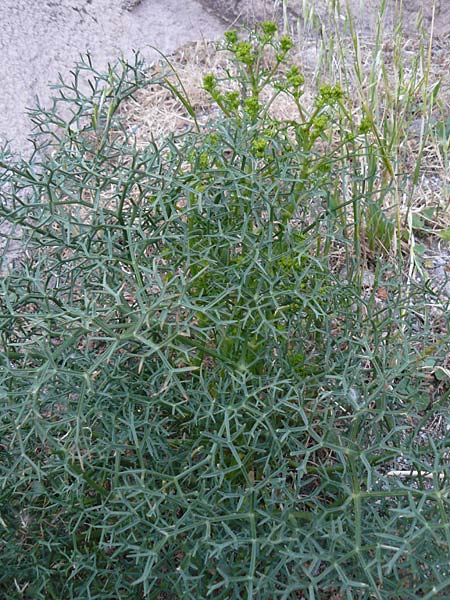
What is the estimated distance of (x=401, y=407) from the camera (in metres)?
1.60

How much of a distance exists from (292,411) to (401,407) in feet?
0.80

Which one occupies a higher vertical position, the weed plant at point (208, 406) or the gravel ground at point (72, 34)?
the gravel ground at point (72, 34)

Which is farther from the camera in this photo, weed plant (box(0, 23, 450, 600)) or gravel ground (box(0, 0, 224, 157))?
gravel ground (box(0, 0, 224, 157))

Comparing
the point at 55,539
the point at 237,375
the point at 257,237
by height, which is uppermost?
the point at 257,237

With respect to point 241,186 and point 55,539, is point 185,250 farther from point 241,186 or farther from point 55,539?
point 55,539

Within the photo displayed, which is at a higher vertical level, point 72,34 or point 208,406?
point 72,34

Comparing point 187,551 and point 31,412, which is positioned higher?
point 31,412

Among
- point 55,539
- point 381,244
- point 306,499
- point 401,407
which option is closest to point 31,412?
point 55,539

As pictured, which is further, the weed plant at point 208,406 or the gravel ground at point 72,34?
the gravel ground at point 72,34

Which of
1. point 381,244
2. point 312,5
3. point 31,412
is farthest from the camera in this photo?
point 312,5

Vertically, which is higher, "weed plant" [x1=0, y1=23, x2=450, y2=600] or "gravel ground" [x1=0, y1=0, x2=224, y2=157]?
"gravel ground" [x1=0, y1=0, x2=224, y2=157]

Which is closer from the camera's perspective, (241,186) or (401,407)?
(241,186)

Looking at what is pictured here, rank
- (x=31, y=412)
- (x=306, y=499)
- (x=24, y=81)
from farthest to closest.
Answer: (x=24, y=81)
(x=306, y=499)
(x=31, y=412)

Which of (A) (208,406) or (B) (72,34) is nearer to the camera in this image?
(A) (208,406)
